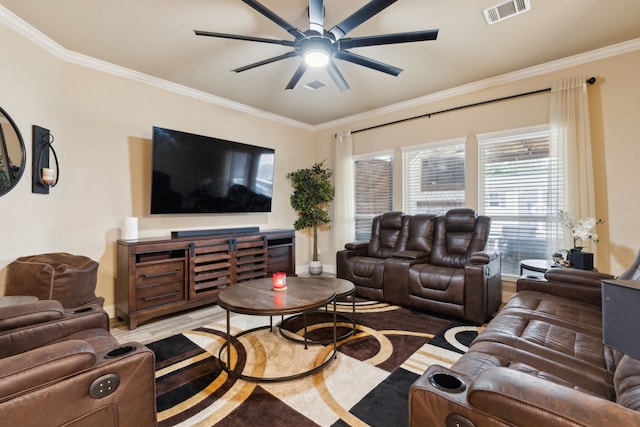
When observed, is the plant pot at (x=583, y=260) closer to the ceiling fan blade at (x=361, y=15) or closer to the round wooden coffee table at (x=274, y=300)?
the round wooden coffee table at (x=274, y=300)

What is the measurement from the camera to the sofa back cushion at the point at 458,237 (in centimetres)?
345

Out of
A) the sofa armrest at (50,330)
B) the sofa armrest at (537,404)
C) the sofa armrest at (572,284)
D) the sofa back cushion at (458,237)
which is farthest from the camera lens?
the sofa back cushion at (458,237)

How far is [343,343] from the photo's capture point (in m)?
2.52

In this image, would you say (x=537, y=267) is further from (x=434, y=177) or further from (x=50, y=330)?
(x=50, y=330)

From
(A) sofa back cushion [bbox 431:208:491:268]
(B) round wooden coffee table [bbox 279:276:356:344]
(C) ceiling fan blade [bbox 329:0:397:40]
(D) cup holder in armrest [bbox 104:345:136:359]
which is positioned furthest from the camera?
(A) sofa back cushion [bbox 431:208:491:268]

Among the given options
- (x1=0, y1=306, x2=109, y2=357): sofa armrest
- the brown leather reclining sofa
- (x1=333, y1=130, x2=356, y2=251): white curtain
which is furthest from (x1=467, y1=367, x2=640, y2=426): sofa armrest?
(x1=333, y1=130, x2=356, y2=251): white curtain

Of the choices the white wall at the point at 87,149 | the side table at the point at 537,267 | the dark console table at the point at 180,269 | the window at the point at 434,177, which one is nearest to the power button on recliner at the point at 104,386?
the dark console table at the point at 180,269

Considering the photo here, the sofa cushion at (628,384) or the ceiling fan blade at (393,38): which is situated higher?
the ceiling fan blade at (393,38)

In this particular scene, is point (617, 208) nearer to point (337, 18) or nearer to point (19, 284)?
point (337, 18)

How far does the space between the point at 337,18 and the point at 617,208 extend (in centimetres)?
334

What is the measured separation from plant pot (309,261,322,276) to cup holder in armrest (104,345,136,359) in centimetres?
402

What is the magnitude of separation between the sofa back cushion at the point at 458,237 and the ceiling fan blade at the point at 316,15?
2654mm

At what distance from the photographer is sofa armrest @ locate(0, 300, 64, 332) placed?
59.1 inches

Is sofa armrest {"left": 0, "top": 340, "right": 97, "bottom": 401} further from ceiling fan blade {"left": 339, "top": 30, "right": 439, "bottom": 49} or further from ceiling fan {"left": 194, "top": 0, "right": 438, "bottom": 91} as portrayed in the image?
ceiling fan blade {"left": 339, "top": 30, "right": 439, "bottom": 49}
